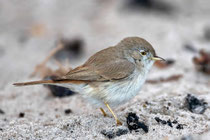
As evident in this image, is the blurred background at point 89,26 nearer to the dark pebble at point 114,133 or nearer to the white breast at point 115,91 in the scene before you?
the white breast at point 115,91

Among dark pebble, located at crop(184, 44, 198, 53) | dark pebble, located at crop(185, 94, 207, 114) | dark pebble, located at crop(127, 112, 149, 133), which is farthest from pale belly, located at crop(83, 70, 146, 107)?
dark pebble, located at crop(184, 44, 198, 53)

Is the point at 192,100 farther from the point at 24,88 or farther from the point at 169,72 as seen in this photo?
the point at 24,88

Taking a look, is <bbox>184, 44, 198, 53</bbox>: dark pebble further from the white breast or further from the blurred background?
the white breast

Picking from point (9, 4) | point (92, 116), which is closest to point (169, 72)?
point (92, 116)

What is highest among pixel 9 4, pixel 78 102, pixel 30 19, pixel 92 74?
pixel 9 4

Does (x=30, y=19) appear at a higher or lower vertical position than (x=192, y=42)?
higher
